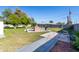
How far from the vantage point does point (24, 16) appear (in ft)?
14.6

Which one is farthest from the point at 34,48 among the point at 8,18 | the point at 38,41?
the point at 8,18

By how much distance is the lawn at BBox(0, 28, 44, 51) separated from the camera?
4340 mm

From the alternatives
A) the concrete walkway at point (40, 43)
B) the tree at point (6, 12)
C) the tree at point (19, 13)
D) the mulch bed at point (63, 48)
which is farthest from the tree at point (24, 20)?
the mulch bed at point (63, 48)

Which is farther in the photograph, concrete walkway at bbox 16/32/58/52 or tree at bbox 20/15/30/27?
tree at bbox 20/15/30/27

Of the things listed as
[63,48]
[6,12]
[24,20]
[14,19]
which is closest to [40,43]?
[63,48]

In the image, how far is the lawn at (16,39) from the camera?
4340 millimetres

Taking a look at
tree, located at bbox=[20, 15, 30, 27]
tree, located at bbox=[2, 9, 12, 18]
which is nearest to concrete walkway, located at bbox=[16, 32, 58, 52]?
tree, located at bbox=[20, 15, 30, 27]

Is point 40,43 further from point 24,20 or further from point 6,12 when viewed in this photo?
point 6,12

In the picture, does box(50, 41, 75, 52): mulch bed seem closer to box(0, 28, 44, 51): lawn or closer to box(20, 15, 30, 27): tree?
box(0, 28, 44, 51): lawn

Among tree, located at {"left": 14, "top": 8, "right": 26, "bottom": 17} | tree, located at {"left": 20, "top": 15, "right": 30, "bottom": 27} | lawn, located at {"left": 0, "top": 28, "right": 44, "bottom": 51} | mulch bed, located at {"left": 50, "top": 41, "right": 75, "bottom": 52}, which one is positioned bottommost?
mulch bed, located at {"left": 50, "top": 41, "right": 75, "bottom": 52}

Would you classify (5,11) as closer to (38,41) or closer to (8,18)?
(8,18)

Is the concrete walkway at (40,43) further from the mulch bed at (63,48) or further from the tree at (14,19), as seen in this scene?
the tree at (14,19)

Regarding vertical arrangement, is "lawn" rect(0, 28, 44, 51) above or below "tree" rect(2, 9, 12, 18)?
below
